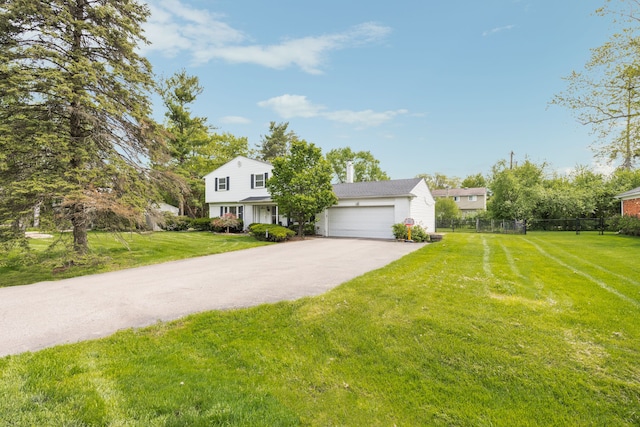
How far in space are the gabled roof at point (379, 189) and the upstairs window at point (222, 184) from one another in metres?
9.88

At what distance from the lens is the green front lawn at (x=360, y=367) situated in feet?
8.41

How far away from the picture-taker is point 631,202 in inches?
766

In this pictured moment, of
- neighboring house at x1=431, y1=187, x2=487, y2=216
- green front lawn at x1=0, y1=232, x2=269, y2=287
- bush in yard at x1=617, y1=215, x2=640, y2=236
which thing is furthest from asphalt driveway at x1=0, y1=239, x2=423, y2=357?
neighboring house at x1=431, y1=187, x2=487, y2=216

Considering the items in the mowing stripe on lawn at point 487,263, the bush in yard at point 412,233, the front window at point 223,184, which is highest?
the front window at point 223,184

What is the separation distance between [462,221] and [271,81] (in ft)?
73.6

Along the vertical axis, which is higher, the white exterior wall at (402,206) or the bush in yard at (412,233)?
the white exterior wall at (402,206)

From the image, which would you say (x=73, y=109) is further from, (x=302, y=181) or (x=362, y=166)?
(x=362, y=166)

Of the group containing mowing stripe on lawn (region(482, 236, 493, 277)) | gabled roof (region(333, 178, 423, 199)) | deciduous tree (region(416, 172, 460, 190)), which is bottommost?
mowing stripe on lawn (region(482, 236, 493, 277))

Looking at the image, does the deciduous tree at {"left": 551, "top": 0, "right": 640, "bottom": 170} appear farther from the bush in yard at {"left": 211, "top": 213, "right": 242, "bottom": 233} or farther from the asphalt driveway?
the bush in yard at {"left": 211, "top": 213, "right": 242, "bottom": 233}

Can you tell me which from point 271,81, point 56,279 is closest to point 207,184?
point 271,81

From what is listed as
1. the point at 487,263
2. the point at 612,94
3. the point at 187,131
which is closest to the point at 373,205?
the point at 487,263

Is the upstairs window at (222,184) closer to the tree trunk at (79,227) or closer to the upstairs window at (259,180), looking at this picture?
the upstairs window at (259,180)

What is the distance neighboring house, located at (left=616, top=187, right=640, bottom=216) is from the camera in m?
18.6

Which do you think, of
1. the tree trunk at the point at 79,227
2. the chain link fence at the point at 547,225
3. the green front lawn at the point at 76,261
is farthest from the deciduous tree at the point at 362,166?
the tree trunk at the point at 79,227
